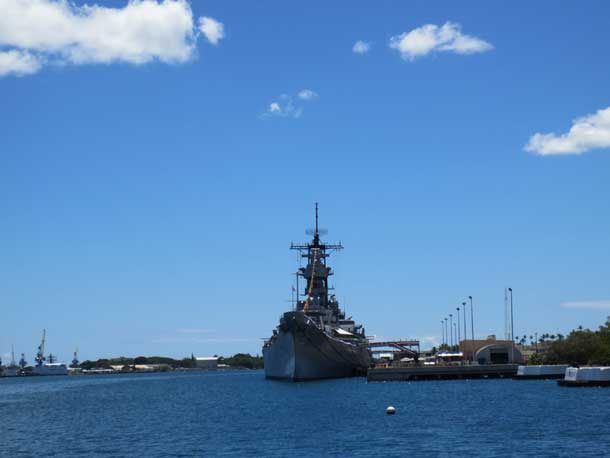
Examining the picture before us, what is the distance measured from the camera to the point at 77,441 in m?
61.4

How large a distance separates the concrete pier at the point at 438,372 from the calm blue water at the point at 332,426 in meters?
28.3

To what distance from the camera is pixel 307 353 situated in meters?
118

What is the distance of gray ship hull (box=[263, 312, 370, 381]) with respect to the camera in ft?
373

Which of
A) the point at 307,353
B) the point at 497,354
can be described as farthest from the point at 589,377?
the point at 497,354

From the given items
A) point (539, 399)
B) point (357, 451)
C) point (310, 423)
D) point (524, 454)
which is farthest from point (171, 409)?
point (524, 454)

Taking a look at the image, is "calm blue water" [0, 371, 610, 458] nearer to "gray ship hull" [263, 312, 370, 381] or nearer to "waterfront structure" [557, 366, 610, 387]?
"waterfront structure" [557, 366, 610, 387]

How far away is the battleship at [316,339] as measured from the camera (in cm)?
11550

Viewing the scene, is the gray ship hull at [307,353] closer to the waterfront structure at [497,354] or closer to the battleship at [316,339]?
the battleship at [316,339]

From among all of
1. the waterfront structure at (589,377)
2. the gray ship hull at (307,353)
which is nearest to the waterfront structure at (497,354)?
the gray ship hull at (307,353)

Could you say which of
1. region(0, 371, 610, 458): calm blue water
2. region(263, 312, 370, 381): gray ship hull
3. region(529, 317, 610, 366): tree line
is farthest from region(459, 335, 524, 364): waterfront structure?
region(0, 371, 610, 458): calm blue water

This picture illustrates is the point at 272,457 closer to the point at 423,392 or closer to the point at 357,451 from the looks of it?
the point at 357,451

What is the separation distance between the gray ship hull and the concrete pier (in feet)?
18.9

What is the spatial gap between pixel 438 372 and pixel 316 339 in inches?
1130

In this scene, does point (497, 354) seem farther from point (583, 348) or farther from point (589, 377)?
point (589, 377)
